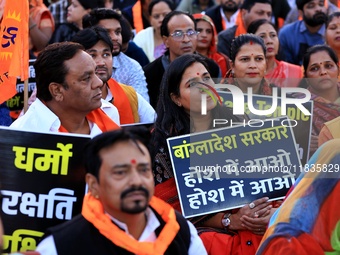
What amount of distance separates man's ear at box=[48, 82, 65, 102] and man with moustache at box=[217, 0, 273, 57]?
4.57 m

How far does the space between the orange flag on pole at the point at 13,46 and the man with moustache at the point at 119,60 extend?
133 cm

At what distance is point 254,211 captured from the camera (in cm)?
590

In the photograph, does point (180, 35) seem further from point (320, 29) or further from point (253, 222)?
point (253, 222)

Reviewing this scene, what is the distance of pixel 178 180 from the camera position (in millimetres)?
5934

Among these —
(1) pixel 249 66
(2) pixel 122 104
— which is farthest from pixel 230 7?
(2) pixel 122 104

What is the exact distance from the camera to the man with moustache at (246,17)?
33.8 feet

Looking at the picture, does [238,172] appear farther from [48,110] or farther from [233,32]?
→ [233,32]

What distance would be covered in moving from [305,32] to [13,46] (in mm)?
4751

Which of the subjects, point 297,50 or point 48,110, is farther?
point 297,50

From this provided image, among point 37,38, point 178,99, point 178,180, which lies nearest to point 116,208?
point 178,180

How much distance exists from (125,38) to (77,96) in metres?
3.12

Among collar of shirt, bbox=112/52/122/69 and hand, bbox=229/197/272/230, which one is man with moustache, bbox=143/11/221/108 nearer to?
collar of shirt, bbox=112/52/122/69

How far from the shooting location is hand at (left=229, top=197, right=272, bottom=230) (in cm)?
589

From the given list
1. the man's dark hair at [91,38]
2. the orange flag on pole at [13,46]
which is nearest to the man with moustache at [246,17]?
the man's dark hair at [91,38]
